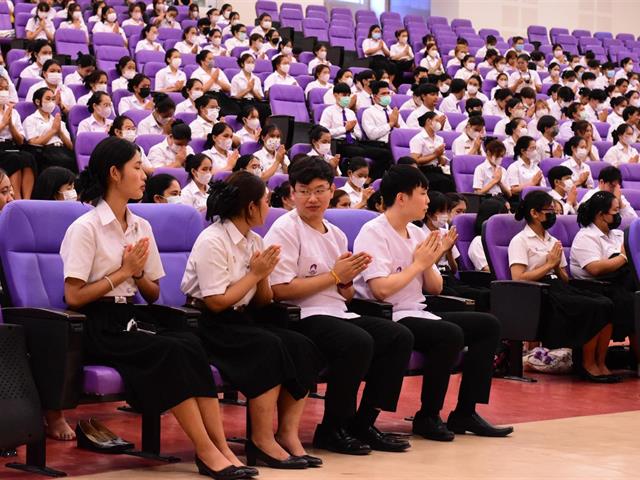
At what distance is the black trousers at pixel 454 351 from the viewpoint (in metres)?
4.31

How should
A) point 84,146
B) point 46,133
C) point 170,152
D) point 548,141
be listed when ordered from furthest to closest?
point 548,141, point 46,133, point 170,152, point 84,146

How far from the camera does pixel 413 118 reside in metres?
10.8

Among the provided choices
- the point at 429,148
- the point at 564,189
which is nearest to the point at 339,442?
the point at 564,189

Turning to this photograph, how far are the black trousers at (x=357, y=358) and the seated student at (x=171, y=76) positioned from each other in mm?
6884

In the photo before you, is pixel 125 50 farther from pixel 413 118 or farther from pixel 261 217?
pixel 261 217

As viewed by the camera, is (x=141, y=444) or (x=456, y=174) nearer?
(x=141, y=444)

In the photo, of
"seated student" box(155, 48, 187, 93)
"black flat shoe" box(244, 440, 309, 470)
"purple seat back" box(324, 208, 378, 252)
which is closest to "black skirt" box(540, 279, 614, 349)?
"purple seat back" box(324, 208, 378, 252)

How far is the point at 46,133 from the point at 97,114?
42cm

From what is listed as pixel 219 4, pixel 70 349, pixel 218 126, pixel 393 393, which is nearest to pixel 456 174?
pixel 218 126

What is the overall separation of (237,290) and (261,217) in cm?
31

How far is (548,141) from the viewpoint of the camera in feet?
34.6

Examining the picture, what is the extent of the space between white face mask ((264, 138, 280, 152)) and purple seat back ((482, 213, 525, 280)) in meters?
2.89

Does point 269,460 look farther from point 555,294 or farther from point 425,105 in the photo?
point 425,105

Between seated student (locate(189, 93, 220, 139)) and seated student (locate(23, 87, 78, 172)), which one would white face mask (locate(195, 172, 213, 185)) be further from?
seated student (locate(189, 93, 220, 139))
